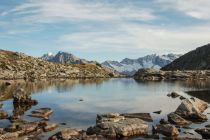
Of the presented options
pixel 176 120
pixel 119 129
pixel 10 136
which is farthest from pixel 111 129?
pixel 176 120

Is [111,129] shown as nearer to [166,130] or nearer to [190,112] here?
[166,130]

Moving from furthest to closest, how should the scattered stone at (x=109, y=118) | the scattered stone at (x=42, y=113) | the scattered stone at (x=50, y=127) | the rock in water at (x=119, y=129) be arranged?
the scattered stone at (x=42, y=113), the scattered stone at (x=109, y=118), the scattered stone at (x=50, y=127), the rock in water at (x=119, y=129)

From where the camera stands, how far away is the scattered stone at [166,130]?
183 feet

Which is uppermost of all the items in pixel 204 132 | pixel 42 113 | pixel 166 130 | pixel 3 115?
pixel 42 113

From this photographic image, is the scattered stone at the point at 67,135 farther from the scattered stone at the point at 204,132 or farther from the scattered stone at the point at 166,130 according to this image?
the scattered stone at the point at 204,132

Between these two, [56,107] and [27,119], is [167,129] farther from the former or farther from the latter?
[56,107]

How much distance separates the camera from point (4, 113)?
74750mm

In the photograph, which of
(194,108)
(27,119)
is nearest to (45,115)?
(27,119)

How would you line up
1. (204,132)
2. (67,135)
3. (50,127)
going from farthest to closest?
(50,127), (204,132), (67,135)

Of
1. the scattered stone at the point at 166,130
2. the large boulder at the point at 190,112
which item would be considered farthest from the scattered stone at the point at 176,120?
the scattered stone at the point at 166,130

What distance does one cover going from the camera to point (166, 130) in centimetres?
5706

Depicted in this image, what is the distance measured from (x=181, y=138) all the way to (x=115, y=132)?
10068 mm

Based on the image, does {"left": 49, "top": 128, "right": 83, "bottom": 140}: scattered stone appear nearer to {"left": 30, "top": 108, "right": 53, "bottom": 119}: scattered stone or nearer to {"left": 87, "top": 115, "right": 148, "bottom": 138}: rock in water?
{"left": 87, "top": 115, "right": 148, "bottom": 138}: rock in water

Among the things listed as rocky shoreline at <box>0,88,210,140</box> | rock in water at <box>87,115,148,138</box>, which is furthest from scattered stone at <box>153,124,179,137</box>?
rock in water at <box>87,115,148,138</box>
